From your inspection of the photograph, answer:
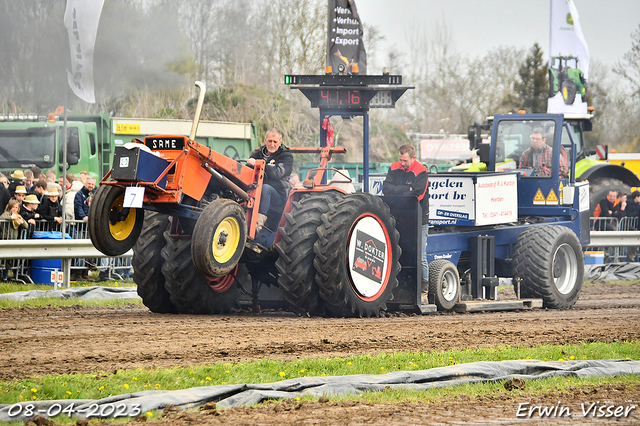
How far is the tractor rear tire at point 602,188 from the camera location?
19.4 metres

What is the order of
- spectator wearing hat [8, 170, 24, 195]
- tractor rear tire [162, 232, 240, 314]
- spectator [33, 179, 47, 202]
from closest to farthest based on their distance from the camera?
tractor rear tire [162, 232, 240, 314] → spectator [33, 179, 47, 202] → spectator wearing hat [8, 170, 24, 195]

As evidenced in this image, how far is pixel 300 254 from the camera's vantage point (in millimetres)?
8711

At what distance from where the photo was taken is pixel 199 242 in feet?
25.5

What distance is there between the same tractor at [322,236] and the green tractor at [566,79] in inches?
435

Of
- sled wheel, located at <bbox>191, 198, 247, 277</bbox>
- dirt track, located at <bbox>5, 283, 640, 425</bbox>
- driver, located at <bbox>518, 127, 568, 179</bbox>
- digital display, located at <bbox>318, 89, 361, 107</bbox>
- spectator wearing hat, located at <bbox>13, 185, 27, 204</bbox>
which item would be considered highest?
digital display, located at <bbox>318, 89, 361, 107</bbox>

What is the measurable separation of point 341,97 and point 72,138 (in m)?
10.1

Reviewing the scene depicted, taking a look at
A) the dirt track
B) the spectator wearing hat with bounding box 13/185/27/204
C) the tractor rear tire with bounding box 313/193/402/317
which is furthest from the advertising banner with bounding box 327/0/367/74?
the spectator wearing hat with bounding box 13/185/27/204

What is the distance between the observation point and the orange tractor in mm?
7926

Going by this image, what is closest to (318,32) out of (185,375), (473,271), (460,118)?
(473,271)

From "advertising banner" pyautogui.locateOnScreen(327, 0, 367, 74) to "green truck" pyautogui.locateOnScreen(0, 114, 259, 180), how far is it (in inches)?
207

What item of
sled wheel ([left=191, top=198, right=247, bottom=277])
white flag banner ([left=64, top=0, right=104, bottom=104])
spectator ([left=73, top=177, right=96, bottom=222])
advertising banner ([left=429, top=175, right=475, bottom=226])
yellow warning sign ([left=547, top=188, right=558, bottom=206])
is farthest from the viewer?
spectator ([left=73, top=177, right=96, bottom=222])

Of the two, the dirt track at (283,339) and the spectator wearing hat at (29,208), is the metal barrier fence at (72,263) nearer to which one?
the spectator wearing hat at (29,208)

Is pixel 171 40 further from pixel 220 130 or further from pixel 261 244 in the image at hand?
pixel 220 130

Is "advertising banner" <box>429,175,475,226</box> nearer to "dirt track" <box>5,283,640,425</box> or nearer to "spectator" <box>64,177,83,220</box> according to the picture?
"dirt track" <box>5,283,640,425</box>
